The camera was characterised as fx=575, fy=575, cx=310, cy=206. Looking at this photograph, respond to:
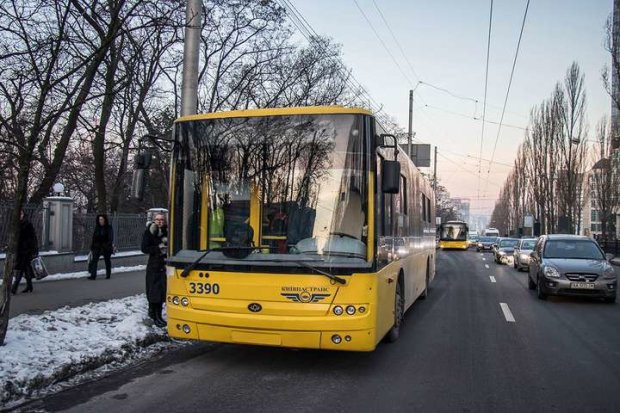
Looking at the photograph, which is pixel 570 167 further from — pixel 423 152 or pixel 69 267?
pixel 69 267

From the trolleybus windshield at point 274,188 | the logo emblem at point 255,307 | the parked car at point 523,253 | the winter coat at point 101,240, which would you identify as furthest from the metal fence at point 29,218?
the parked car at point 523,253

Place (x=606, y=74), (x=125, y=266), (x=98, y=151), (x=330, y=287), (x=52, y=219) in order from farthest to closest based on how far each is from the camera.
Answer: (x=606, y=74)
(x=98, y=151)
(x=125, y=266)
(x=52, y=219)
(x=330, y=287)

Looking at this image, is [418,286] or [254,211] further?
[418,286]

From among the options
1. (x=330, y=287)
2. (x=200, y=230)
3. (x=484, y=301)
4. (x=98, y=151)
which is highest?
(x=98, y=151)

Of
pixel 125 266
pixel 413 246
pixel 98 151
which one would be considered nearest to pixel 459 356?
pixel 413 246

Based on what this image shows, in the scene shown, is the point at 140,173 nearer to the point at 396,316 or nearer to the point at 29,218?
the point at 396,316

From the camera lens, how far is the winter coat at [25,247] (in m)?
11.6

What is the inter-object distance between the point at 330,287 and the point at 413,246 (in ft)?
14.7

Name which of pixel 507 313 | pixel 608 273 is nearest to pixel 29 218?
pixel 507 313

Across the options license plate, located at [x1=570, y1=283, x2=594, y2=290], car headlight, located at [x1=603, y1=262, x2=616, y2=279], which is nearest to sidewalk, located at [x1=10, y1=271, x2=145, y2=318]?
license plate, located at [x1=570, y1=283, x2=594, y2=290]

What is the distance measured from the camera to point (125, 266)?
18656mm

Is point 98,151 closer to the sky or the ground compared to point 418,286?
closer to the sky

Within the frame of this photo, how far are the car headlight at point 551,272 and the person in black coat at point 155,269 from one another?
8.83 metres

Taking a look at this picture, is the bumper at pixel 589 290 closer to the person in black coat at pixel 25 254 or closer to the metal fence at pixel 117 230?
the person in black coat at pixel 25 254
